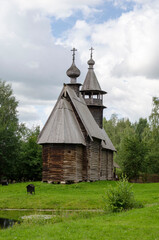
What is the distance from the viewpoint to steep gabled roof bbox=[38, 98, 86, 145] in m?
30.1

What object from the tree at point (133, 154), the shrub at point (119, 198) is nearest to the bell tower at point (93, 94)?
the tree at point (133, 154)

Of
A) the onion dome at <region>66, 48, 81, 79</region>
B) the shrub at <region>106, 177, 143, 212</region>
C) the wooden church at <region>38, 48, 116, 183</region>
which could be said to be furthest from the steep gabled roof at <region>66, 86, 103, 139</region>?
the shrub at <region>106, 177, 143, 212</region>

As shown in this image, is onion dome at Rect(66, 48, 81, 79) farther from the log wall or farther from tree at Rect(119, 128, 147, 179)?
tree at Rect(119, 128, 147, 179)

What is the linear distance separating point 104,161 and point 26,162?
900 centimetres

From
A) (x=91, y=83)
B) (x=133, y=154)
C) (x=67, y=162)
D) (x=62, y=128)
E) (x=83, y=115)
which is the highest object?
(x=91, y=83)

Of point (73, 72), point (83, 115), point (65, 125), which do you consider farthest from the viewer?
point (73, 72)

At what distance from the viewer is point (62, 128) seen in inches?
1202

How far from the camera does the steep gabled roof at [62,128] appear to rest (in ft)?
98.6

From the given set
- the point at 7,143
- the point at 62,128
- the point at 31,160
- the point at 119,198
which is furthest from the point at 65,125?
the point at 119,198

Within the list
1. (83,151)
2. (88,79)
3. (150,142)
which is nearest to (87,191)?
(83,151)

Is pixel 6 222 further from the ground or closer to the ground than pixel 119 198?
closer to the ground

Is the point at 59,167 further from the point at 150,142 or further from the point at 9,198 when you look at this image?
the point at 150,142

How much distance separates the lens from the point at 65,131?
3036 centimetres

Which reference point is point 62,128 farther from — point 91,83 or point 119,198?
point 119,198
